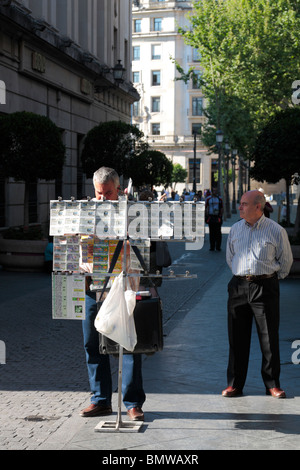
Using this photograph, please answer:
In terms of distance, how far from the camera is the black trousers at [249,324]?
7.16 metres

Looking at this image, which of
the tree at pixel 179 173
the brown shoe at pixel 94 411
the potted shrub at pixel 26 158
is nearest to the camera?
the brown shoe at pixel 94 411

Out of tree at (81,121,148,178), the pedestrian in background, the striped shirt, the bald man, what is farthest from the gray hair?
tree at (81,121,148,178)

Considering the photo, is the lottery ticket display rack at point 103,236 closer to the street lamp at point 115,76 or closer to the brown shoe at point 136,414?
the brown shoe at point 136,414

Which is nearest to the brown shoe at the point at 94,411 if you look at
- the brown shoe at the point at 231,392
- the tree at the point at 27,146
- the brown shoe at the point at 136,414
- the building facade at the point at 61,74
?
the brown shoe at the point at 136,414

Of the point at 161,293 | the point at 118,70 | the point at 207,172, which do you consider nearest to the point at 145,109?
the point at 207,172

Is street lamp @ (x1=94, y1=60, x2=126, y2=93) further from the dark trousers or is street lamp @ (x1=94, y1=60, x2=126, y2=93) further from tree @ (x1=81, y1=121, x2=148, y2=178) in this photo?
the dark trousers

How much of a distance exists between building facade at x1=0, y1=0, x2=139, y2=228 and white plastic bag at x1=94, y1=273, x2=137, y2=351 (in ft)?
48.5

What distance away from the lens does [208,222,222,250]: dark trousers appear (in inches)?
922

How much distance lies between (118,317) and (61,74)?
2082 centimetres

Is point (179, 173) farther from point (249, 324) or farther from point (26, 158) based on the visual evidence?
point (249, 324)

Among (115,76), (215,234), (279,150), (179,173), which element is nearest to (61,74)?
(115,76)

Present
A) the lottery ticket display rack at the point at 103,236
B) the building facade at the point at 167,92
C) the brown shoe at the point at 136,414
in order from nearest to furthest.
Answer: the lottery ticket display rack at the point at 103,236 < the brown shoe at the point at 136,414 < the building facade at the point at 167,92

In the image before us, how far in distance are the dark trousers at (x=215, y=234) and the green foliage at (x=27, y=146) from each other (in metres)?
6.52

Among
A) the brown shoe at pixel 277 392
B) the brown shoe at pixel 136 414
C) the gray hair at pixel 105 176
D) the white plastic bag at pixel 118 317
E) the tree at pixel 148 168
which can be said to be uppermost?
the tree at pixel 148 168
